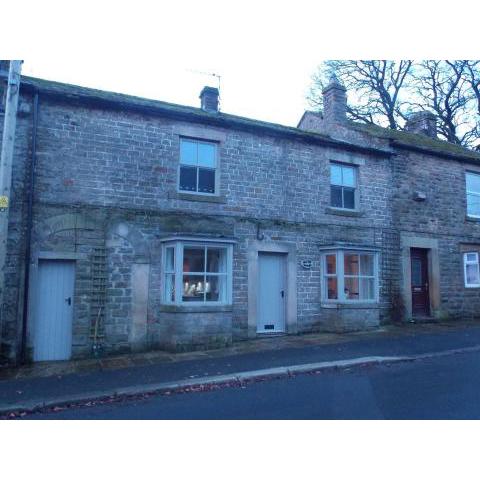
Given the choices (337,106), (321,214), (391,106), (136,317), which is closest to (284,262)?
(321,214)

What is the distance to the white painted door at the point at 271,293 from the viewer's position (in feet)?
36.8

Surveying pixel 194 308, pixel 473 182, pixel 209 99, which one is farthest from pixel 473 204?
pixel 194 308

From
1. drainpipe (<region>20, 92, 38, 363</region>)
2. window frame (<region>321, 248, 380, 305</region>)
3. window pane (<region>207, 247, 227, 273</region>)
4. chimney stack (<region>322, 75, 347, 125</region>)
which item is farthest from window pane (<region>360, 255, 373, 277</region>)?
drainpipe (<region>20, 92, 38, 363</region>)

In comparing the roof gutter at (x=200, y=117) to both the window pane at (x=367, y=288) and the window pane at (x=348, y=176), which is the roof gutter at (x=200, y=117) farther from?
the window pane at (x=367, y=288)

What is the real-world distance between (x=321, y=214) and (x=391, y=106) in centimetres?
1834

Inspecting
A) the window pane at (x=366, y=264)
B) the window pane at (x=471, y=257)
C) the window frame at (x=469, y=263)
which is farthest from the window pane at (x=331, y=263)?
the window pane at (x=471, y=257)

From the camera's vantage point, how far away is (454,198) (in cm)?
1495

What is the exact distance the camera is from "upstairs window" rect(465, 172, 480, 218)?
50.8 ft

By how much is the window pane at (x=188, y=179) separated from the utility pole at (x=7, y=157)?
4019 millimetres

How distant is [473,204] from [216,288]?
11432 millimetres

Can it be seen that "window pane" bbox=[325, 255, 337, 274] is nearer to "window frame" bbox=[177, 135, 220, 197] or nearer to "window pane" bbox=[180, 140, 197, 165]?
"window frame" bbox=[177, 135, 220, 197]

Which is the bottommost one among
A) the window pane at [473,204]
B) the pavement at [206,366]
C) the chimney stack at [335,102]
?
the pavement at [206,366]

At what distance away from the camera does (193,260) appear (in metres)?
10.1

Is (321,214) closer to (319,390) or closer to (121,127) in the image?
(121,127)
